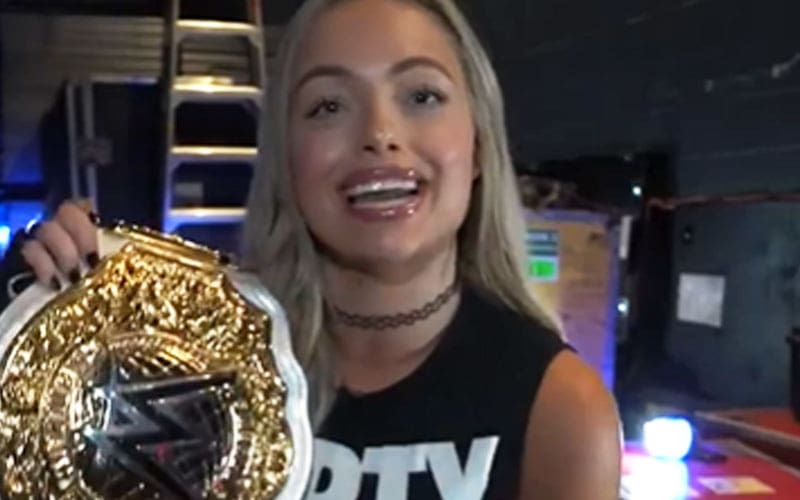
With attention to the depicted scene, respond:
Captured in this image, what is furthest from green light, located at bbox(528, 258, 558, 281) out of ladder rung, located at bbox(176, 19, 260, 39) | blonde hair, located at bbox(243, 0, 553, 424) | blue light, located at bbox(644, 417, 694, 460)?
blonde hair, located at bbox(243, 0, 553, 424)

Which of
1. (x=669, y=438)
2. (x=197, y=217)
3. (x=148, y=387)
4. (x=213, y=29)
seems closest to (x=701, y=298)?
(x=669, y=438)

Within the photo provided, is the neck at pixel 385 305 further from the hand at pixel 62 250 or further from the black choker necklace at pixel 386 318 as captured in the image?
the hand at pixel 62 250

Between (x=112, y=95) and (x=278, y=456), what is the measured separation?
2.92 m

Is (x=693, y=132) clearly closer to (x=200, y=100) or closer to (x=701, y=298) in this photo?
(x=701, y=298)

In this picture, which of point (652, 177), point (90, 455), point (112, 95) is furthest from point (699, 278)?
point (90, 455)

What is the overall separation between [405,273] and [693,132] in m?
1.92

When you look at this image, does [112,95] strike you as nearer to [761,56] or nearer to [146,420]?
[761,56]

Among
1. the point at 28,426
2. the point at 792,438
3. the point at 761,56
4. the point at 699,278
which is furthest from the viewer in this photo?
the point at 699,278

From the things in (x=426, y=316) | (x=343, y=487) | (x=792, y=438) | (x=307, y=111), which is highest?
(x=307, y=111)

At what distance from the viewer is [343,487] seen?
983 mm

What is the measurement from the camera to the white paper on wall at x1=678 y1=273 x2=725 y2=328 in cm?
274

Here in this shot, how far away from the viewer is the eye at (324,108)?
3.31 feet

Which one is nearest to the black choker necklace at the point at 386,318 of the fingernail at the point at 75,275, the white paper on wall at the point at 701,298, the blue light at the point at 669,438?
the fingernail at the point at 75,275

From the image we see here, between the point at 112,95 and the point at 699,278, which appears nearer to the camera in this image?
the point at 699,278
